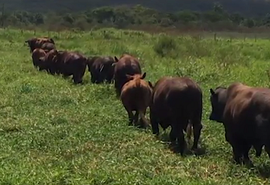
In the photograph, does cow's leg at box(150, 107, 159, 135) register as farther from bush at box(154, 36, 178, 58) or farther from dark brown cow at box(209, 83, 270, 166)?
bush at box(154, 36, 178, 58)

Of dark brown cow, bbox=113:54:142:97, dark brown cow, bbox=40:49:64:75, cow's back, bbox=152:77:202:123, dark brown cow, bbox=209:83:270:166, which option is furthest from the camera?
→ dark brown cow, bbox=40:49:64:75

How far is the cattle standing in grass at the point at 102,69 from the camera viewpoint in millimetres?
17891

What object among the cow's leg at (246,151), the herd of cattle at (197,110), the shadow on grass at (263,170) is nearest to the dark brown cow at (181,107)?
the herd of cattle at (197,110)

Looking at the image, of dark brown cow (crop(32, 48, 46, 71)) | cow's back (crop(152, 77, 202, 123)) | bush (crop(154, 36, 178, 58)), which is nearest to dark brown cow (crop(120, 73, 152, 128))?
cow's back (crop(152, 77, 202, 123))

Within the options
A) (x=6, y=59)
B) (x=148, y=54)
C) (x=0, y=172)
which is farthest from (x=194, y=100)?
(x=148, y=54)

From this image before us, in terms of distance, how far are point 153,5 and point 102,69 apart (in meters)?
98.3

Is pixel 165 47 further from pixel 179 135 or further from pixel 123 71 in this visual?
pixel 179 135

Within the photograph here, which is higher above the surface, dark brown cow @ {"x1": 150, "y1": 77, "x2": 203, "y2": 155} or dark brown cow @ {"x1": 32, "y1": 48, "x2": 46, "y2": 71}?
dark brown cow @ {"x1": 150, "y1": 77, "x2": 203, "y2": 155}

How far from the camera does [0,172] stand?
8.14m

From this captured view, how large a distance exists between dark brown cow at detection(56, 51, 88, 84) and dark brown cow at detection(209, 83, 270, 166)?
942 centimetres

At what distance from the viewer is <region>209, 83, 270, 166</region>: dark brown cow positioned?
27.6 ft

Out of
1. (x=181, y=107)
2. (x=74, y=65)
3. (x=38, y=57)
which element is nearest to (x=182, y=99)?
(x=181, y=107)

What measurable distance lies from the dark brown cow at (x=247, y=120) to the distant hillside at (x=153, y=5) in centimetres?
10187

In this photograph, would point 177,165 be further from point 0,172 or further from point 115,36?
point 115,36
